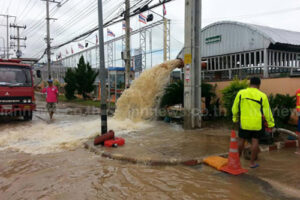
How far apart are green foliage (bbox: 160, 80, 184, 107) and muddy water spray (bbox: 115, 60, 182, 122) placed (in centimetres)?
58

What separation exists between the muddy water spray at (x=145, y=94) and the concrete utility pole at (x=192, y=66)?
1.92 metres

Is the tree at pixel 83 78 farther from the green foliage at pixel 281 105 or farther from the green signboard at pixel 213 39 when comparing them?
the green foliage at pixel 281 105

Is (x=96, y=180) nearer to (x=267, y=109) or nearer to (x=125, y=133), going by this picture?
(x=267, y=109)

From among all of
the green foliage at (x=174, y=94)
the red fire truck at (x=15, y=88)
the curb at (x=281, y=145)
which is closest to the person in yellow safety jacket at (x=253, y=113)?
the curb at (x=281, y=145)

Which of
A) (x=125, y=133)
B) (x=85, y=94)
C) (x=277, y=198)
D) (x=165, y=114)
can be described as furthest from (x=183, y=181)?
(x=85, y=94)

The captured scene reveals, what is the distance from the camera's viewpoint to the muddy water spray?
11.2 meters

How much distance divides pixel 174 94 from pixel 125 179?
6257 mm

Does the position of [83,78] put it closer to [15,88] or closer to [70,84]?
[70,84]

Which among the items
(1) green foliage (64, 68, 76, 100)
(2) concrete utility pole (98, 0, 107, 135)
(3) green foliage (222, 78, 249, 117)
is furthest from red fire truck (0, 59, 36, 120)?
(1) green foliage (64, 68, 76, 100)

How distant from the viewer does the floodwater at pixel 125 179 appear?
3.91 m

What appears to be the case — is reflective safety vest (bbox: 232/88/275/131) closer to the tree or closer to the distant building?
the distant building

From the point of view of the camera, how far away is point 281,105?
24.6 feet

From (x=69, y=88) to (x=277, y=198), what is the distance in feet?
80.0

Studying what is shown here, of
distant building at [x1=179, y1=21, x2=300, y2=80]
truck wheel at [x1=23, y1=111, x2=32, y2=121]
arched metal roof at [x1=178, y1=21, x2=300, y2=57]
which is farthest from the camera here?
arched metal roof at [x1=178, y1=21, x2=300, y2=57]
